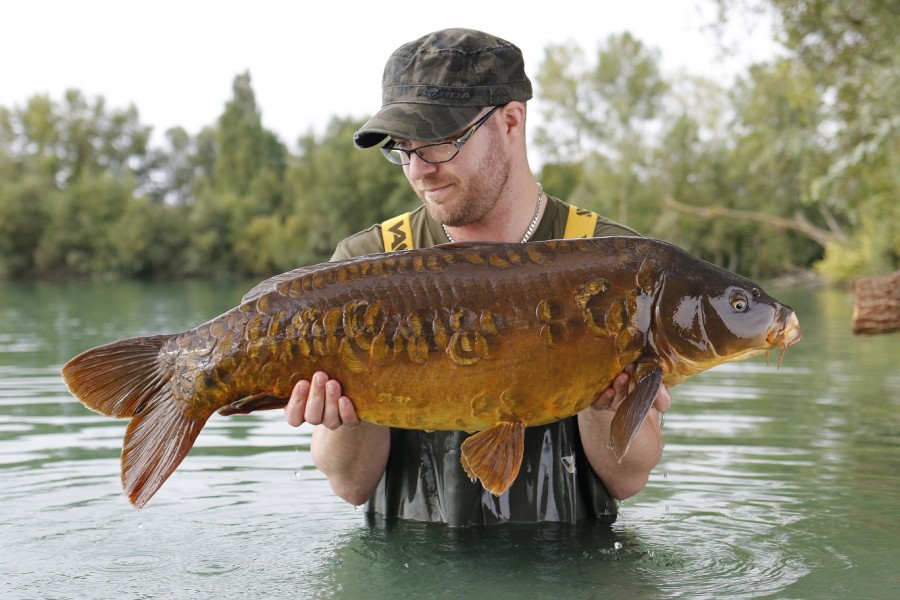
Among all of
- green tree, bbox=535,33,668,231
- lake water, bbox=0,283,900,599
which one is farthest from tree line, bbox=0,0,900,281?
lake water, bbox=0,283,900,599

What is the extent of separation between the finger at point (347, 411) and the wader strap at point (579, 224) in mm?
1496

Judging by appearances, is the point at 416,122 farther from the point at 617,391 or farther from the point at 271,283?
the point at 617,391

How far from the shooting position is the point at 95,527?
5.11m

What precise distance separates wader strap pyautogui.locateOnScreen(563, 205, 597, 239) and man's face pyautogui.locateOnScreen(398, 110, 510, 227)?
43 centimetres

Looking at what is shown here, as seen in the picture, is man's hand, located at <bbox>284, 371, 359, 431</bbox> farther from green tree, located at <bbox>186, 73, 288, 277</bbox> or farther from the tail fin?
green tree, located at <bbox>186, 73, 288, 277</bbox>

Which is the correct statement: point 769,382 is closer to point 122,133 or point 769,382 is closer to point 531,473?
point 531,473

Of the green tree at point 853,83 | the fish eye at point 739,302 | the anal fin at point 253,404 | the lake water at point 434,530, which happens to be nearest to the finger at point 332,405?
the anal fin at point 253,404

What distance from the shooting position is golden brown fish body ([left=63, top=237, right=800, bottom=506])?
3.65 metres

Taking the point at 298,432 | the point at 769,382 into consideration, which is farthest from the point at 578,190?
the point at 298,432

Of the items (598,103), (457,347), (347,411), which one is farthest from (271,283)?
(598,103)

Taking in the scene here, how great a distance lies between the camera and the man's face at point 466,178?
14.3ft

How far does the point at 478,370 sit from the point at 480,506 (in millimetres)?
1301

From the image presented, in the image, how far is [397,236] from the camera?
491cm

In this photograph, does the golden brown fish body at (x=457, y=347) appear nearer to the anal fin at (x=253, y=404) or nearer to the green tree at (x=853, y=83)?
the anal fin at (x=253, y=404)
